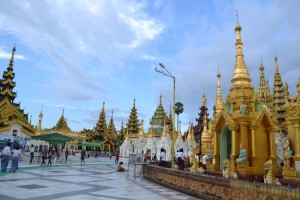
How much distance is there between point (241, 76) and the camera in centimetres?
1355

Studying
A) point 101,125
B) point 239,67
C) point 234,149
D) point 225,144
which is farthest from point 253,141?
point 101,125

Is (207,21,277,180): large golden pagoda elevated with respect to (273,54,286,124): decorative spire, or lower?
lower

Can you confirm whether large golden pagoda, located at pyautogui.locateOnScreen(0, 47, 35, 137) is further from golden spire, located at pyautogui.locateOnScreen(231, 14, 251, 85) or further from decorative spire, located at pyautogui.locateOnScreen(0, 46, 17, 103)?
golden spire, located at pyautogui.locateOnScreen(231, 14, 251, 85)

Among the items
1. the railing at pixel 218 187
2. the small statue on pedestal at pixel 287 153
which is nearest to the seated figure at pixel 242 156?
the small statue on pedestal at pixel 287 153

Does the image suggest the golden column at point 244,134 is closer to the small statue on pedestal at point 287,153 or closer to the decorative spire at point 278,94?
the small statue on pedestal at point 287,153

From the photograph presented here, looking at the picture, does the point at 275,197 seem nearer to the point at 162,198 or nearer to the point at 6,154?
the point at 162,198

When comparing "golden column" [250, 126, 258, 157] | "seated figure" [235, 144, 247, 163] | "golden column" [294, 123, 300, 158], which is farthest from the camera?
"golden column" [250, 126, 258, 157]

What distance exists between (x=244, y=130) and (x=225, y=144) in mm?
2441

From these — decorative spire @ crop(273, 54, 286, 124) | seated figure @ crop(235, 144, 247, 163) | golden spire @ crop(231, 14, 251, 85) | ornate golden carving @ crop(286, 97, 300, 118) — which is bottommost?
seated figure @ crop(235, 144, 247, 163)

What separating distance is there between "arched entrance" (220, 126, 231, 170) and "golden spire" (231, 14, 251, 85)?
269 cm

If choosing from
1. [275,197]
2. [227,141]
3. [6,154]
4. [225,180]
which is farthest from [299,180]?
[6,154]

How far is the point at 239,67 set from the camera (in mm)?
13992

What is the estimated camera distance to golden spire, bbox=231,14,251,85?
13.5 metres

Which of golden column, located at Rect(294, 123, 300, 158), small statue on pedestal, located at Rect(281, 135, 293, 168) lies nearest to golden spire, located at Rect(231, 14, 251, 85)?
golden column, located at Rect(294, 123, 300, 158)
